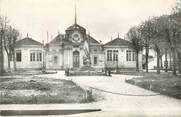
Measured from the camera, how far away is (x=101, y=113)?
5.45 metres

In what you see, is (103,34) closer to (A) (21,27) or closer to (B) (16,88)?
(A) (21,27)

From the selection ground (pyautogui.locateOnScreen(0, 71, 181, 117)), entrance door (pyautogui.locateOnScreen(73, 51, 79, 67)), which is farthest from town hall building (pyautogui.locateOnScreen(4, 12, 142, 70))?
ground (pyautogui.locateOnScreen(0, 71, 181, 117))

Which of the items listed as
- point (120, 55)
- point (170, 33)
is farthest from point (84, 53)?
point (170, 33)

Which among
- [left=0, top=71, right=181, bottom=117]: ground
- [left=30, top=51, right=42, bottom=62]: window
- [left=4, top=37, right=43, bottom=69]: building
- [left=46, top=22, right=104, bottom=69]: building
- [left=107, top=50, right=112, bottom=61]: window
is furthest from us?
[left=107, top=50, right=112, bottom=61]: window

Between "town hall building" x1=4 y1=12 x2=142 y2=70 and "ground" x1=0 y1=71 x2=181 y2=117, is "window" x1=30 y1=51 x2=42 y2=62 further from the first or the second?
→ "ground" x1=0 y1=71 x2=181 y2=117

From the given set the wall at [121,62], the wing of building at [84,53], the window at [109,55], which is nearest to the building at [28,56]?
the wing of building at [84,53]

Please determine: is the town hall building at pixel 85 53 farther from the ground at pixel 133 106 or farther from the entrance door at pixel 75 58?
the ground at pixel 133 106

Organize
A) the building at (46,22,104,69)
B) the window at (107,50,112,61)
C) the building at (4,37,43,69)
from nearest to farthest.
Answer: the building at (4,37,43,69) → the building at (46,22,104,69) → the window at (107,50,112,61)

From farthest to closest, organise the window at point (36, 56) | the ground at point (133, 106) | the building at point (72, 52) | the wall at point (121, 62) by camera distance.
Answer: the wall at point (121, 62) < the building at point (72, 52) < the window at point (36, 56) < the ground at point (133, 106)

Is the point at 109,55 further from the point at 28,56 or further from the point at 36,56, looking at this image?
the point at 28,56

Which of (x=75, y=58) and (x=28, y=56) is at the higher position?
(x=75, y=58)

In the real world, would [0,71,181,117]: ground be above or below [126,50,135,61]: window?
below

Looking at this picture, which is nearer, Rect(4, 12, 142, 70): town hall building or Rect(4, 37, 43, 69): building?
Rect(4, 37, 43, 69): building

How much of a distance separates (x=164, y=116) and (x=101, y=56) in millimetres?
18123
